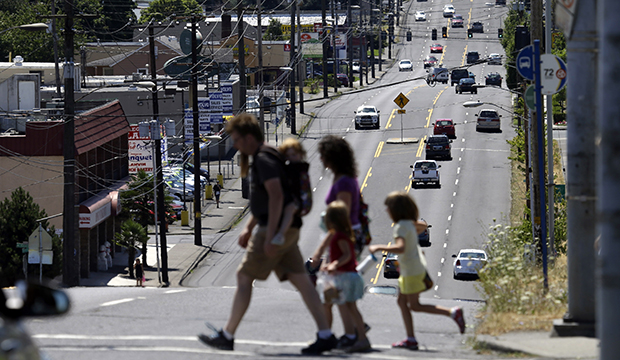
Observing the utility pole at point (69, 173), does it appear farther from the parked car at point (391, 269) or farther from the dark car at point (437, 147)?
the dark car at point (437, 147)

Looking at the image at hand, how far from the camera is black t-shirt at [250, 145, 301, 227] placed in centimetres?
687

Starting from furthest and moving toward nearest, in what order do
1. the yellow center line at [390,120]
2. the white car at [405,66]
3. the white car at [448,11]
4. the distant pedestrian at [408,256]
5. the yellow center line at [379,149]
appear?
the white car at [448,11], the white car at [405,66], the yellow center line at [390,120], the yellow center line at [379,149], the distant pedestrian at [408,256]

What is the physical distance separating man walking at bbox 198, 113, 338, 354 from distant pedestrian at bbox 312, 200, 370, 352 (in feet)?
0.83

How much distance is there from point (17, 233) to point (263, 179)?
23013 mm

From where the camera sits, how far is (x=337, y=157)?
7.48 metres

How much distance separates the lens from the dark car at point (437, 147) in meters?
54.5

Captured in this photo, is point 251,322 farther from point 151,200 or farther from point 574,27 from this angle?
point 151,200

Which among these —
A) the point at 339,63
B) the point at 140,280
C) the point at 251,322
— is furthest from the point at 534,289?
the point at 339,63

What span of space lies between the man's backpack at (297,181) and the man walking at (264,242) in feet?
0.21

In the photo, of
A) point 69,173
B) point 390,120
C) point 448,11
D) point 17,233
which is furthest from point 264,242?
point 448,11

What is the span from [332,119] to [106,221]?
34.6 meters

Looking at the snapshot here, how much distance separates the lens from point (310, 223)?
44.1 metres

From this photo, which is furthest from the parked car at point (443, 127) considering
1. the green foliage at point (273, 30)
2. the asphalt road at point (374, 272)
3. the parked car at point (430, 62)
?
the green foliage at point (273, 30)

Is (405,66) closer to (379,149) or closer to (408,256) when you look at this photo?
(379,149)
